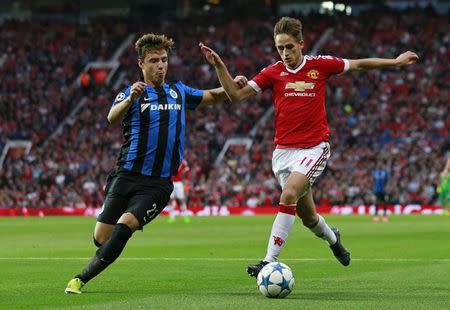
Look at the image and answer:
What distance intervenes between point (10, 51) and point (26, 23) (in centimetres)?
248

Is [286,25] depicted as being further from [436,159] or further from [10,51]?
[10,51]

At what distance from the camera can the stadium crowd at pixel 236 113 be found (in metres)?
38.4

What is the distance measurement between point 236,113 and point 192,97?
3237cm

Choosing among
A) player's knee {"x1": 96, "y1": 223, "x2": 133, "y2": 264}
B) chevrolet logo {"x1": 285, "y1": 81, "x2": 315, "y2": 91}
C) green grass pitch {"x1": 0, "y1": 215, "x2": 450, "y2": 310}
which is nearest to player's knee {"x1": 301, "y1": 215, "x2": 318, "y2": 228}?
green grass pitch {"x1": 0, "y1": 215, "x2": 450, "y2": 310}

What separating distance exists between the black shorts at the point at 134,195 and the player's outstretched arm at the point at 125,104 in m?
0.57

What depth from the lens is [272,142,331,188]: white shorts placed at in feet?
34.6

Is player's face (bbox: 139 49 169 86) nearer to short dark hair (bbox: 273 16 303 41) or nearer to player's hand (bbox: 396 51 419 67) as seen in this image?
short dark hair (bbox: 273 16 303 41)

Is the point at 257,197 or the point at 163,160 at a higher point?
the point at 163,160

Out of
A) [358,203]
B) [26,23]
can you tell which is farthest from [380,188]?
[26,23]

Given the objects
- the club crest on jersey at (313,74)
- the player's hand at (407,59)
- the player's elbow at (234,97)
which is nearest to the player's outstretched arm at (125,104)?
the player's elbow at (234,97)

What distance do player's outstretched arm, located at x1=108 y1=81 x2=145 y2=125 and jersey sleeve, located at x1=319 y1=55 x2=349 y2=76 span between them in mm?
2520

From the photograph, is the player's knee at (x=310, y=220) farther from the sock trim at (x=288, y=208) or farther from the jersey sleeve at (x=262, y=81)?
the jersey sleeve at (x=262, y=81)

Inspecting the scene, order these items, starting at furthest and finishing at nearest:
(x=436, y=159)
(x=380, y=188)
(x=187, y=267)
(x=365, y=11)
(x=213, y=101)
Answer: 1. (x=365, y=11)
2. (x=436, y=159)
3. (x=380, y=188)
4. (x=187, y=267)
5. (x=213, y=101)

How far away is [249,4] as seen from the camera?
49.7m
